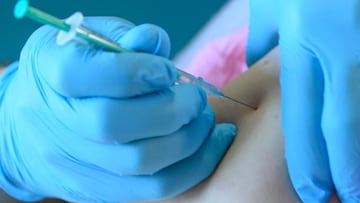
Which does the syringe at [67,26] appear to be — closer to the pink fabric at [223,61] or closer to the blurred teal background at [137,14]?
the pink fabric at [223,61]

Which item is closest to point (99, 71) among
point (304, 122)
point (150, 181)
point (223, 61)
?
point (150, 181)

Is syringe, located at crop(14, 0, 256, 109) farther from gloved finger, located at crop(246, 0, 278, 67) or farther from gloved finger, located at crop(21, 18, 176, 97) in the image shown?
gloved finger, located at crop(246, 0, 278, 67)

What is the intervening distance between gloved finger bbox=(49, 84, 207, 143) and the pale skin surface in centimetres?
10

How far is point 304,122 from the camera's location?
0.74 metres

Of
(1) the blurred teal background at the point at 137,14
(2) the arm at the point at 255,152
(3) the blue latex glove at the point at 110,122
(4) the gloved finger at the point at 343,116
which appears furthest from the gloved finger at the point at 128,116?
(1) the blurred teal background at the point at 137,14

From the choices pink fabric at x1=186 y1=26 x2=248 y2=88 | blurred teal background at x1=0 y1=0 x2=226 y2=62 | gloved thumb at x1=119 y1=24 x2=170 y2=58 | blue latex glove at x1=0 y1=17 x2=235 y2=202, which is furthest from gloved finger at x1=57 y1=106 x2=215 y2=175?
blurred teal background at x1=0 y1=0 x2=226 y2=62

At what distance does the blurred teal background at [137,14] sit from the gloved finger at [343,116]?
970mm

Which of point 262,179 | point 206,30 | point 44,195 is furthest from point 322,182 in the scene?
point 206,30

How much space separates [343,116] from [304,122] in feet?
0.20

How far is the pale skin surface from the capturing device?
78 centimetres

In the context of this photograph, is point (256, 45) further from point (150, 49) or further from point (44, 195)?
point (44, 195)

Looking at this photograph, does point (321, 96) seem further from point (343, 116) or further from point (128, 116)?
point (128, 116)

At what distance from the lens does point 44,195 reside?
988 millimetres

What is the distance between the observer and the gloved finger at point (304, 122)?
0.73 meters
